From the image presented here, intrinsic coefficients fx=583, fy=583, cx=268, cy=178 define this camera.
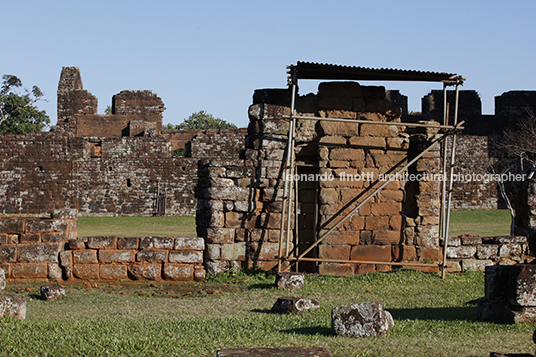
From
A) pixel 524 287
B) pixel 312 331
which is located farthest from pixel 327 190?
pixel 524 287

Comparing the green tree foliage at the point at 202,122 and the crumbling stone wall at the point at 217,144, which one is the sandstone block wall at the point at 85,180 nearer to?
the crumbling stone wall at the point at 217,144

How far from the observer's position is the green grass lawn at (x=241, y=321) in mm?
5199

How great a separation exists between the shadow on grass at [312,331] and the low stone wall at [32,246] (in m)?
5.64

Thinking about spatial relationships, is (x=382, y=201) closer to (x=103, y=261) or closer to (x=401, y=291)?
(x=401, y=291)

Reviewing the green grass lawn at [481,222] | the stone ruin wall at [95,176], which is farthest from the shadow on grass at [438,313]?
the stone ruin wall at [95,176]

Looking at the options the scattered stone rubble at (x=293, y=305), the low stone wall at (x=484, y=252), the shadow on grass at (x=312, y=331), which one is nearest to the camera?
the shadow on grass at (x=312, y=331)

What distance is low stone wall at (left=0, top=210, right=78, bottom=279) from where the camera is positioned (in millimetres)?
10059

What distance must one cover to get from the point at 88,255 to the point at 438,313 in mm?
6037

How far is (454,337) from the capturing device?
18.4ft

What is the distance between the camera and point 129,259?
33.2ft

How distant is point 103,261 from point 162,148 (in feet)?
62.8

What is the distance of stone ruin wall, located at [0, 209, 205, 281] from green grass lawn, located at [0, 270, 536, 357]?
0.31m

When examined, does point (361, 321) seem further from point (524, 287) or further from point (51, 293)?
point (51, 293)

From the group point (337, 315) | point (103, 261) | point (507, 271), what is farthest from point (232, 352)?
point (103, 261)
